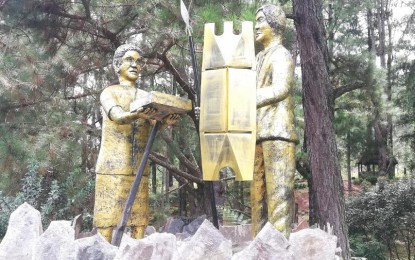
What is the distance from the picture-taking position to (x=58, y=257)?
180 cm

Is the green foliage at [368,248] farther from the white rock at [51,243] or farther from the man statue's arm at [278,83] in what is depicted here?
the white rock at [51,243]

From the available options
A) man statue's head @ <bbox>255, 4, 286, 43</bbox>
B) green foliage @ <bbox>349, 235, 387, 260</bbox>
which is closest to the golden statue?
man statue's head @ <bbox>255, 4, 286, 43</bbox>

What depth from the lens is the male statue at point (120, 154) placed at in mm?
2805

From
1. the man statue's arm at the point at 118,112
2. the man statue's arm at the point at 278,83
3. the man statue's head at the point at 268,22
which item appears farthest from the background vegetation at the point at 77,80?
the man statue's arm at the point at 118,112

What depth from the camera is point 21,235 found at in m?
2.01

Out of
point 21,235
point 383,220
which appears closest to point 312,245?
point 21,235

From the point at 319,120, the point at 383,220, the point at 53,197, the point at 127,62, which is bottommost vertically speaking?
the point at 383,220

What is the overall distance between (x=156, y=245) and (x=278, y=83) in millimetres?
1364

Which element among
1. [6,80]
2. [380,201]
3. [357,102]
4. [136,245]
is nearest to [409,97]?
[357,102]

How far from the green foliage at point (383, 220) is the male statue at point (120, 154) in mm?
4550

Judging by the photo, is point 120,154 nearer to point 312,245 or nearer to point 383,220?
point 312,245

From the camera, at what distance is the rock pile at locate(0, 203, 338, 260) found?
63.8 inches

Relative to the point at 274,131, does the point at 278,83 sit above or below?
above

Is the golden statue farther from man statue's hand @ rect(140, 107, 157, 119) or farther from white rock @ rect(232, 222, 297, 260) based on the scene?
white rock @ rect(232, 222, 297, 260)
